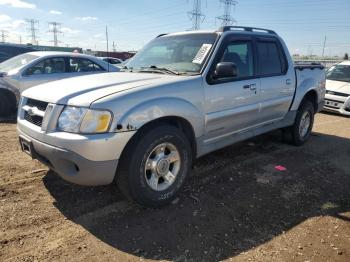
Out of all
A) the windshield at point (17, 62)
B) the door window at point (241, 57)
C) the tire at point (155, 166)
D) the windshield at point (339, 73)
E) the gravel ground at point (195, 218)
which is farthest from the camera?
the windshield at point (339, 73)

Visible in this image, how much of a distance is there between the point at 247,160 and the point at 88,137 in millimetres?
2979

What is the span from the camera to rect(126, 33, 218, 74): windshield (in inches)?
159

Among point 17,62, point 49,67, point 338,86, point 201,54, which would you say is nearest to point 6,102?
point 17,62

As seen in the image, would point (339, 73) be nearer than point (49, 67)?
No

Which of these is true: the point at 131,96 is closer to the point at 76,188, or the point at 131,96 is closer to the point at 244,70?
Result: the point at 76,188

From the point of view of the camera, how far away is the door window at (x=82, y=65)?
27.8 ft

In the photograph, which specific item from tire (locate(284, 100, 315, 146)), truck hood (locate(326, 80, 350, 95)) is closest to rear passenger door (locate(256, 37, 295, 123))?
tire (locate(284, 100, 315, 146))

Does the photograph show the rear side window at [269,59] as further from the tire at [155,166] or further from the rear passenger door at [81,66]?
the rear passenger door at [81,66]

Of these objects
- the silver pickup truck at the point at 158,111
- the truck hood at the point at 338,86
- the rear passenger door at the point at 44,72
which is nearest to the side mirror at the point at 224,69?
the silver pickup truck at the point at 158,111

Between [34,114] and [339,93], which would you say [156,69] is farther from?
[339,93]

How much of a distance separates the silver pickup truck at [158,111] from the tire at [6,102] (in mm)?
4472

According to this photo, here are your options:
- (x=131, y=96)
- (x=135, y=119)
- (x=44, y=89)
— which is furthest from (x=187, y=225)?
(x=44, y=89)

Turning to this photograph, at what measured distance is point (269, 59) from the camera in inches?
201

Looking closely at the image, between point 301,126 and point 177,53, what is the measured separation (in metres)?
3.18
